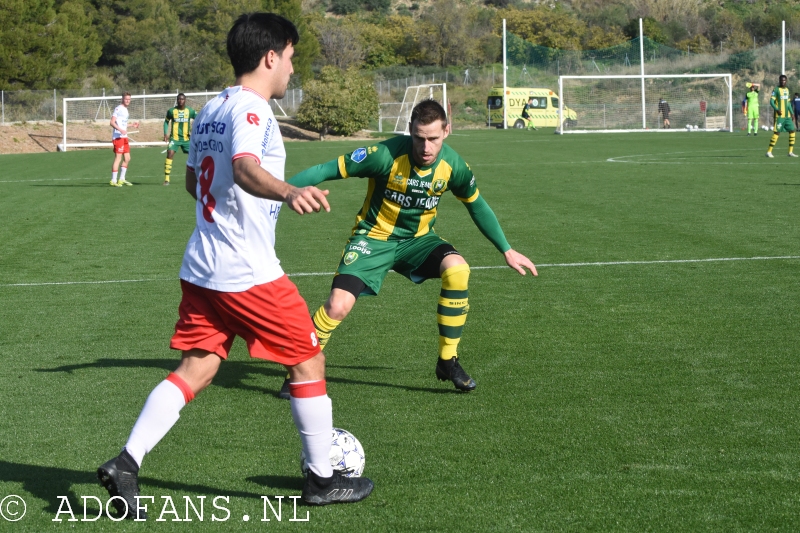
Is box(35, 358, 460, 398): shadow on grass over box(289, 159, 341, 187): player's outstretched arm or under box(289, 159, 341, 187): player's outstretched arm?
under

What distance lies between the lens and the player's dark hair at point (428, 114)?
17.5ft

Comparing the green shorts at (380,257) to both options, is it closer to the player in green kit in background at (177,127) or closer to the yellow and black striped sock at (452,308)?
the yellow and black striped sock at (452,308)

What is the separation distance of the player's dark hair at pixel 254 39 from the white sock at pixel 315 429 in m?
1.35

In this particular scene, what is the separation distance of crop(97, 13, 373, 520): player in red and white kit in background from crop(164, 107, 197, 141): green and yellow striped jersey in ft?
56.7

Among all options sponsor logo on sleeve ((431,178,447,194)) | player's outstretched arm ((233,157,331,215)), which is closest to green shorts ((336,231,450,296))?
sponsor logo on sleeve ((431,178,447,194))

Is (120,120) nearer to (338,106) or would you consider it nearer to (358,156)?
(358,156)

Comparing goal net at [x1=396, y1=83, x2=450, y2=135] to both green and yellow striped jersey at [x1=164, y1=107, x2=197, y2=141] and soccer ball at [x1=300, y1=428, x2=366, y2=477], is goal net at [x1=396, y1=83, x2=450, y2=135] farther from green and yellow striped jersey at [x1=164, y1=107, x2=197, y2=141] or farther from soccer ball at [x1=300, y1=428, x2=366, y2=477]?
soccer ball at [x1=300, y1=428, x2=366, y2=477]

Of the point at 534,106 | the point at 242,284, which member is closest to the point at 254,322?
the point at 242,284

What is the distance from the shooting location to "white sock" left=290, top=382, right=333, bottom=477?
3842 millimetres

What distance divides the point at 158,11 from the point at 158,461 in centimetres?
7256

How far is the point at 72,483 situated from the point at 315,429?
3.81 ft

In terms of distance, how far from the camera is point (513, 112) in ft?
189

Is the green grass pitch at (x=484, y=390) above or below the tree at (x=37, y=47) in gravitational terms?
below

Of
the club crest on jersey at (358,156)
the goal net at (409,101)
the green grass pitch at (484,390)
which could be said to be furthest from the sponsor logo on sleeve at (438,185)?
the goal net at (409,101)
